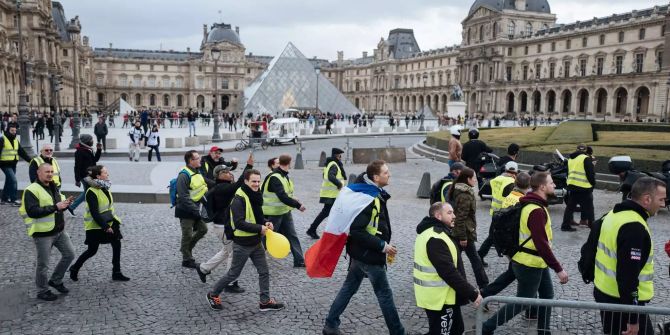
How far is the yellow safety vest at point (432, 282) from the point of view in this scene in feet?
12.7

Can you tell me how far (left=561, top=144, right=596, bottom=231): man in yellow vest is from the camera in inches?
328

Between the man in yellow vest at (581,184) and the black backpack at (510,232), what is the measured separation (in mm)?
4552

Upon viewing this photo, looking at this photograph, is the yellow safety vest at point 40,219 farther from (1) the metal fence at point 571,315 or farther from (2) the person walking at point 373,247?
(1) the metal fence at point 571,315

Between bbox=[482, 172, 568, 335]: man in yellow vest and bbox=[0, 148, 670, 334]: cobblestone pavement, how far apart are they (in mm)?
867

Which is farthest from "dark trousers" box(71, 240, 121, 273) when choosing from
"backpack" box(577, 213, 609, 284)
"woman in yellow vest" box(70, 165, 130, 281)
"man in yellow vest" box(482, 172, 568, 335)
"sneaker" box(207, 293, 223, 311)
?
"backpack" box(577, 213, 609, 284)

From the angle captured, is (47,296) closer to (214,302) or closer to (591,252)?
(214,302)

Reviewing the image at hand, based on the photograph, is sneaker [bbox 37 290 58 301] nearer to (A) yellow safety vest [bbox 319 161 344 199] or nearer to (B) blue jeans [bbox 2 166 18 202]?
(A) yellow safety vest [bbox 319 161 344 199]

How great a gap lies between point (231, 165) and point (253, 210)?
2229mm

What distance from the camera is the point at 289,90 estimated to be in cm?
5009

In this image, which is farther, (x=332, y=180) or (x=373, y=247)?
(x=332, y=180)

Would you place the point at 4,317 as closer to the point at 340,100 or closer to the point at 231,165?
the point at 231,165

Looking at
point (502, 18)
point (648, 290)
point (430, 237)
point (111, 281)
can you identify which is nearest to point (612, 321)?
point (648, 290)

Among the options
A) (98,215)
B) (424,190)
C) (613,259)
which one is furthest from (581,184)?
(98,215)

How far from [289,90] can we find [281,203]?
146 ft
